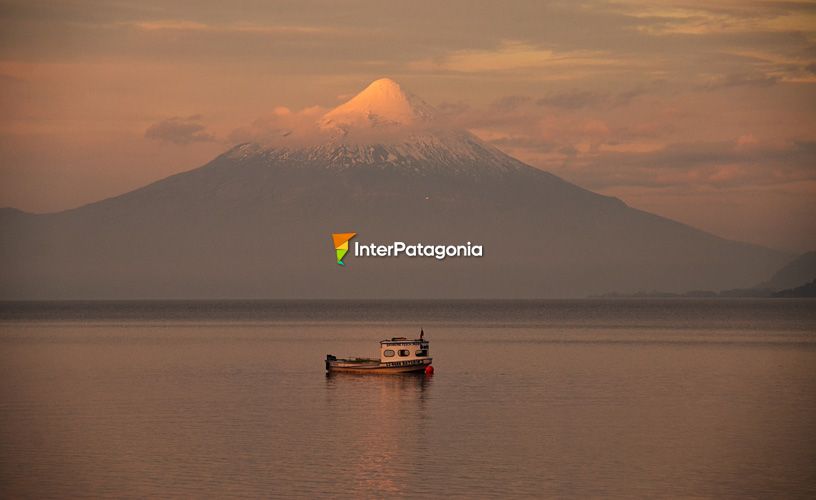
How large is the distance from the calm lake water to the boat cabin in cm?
181

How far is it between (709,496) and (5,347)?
10699 centimetres

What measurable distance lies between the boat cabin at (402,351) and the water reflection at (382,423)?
1.29 m

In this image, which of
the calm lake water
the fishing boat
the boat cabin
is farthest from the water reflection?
the boat cabin

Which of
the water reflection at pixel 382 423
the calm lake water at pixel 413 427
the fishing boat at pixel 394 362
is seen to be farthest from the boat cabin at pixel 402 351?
the calm lake water at pixel 413 427

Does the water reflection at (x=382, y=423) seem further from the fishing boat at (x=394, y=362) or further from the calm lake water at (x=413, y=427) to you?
the fishing boat at (x=394, y=362)

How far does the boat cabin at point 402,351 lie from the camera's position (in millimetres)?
96438

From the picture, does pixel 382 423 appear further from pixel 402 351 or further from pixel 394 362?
pixel 402 351

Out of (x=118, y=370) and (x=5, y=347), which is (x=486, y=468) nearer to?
(x=118, y=370)

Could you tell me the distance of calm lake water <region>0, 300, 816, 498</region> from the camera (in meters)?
47.4

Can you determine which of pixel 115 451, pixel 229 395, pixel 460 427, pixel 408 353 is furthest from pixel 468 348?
pixel 115 451

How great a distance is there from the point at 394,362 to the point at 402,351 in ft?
3.76

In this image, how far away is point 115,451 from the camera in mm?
54719

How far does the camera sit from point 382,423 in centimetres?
6606

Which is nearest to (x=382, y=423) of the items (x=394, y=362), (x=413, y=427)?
(x=413, y=427)
